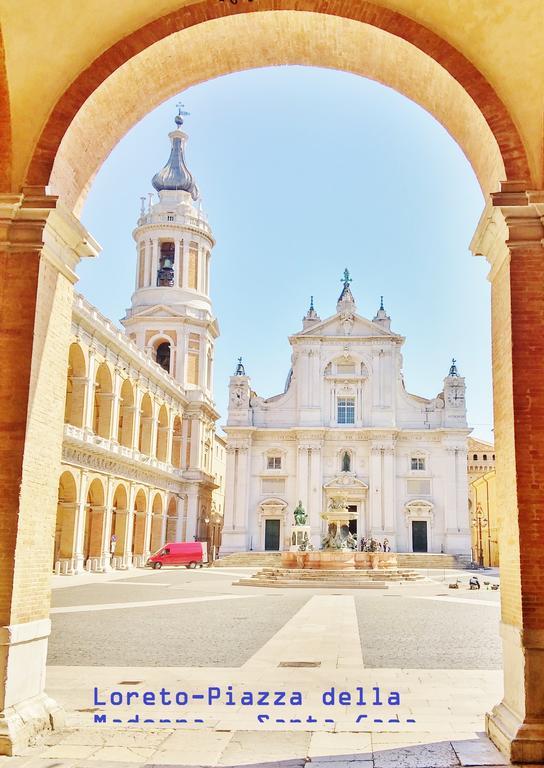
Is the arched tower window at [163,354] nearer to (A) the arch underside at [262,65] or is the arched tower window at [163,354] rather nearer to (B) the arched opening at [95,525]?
(B) the arched opening at [95,525]

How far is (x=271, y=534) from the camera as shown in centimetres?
5569

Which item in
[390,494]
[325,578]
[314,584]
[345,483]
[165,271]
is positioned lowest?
[314,584]

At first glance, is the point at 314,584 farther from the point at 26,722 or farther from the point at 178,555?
the point at 26,722

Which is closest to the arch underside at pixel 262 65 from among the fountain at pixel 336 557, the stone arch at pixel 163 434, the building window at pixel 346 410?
the fountain at pixel 336 557

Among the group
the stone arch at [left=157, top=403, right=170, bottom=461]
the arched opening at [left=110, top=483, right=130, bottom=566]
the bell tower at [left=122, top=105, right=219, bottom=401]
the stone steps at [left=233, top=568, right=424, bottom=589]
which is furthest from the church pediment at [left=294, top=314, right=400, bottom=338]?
the stone steps at [left=233, top=568, right=424, bottom=589]

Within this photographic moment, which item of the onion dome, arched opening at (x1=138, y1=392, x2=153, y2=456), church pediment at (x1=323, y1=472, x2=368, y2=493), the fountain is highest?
the onion dome

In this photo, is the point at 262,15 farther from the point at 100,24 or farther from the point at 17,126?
the point at 17,126

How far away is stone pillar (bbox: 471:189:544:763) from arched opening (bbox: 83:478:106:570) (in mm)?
33457

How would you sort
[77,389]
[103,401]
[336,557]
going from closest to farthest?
[336,557] → [77,389] → [103,401]

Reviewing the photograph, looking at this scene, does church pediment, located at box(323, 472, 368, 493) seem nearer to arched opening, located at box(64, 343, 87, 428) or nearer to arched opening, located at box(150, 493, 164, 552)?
arched opening, located at box(150, 493, 164, 552)

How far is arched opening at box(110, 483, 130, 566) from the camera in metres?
42.8

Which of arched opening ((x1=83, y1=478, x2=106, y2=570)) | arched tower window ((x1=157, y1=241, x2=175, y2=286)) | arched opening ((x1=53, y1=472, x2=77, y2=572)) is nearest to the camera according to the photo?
arched opening ((x1=53, y1=472, x2=77, y2=572))

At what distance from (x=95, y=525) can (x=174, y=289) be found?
882 inches

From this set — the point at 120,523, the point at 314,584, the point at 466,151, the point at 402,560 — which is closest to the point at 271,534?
the point at 402,560
